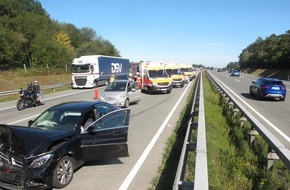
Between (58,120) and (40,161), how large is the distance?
1.89 metres

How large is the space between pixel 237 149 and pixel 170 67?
31350mm

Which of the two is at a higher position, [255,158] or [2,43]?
[2,43]

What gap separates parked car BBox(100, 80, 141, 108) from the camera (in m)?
18.7

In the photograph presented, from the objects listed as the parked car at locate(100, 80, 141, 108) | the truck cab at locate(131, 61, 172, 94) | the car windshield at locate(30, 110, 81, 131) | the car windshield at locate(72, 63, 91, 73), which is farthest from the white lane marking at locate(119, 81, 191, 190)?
the car windshield at locate(72, 63, 91, 73)

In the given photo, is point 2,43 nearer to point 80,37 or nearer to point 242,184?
point 242,184

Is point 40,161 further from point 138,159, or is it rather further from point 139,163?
point 138,159

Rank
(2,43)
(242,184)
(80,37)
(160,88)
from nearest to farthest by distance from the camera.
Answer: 1. (242,184)
2. (160,88)
3. (2,43)
4. (80,37)

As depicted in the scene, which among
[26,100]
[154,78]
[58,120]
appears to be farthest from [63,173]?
[154,78]

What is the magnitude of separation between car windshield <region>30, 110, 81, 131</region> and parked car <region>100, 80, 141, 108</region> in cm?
1042

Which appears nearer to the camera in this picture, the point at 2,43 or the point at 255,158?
the point at 255,158

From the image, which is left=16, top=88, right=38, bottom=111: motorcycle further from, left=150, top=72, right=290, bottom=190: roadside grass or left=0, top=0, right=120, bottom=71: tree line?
left=0, top=0, right=120, bottom=71: tree line

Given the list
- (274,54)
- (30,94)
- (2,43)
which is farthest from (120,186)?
(274,54)

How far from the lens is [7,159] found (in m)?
5.93

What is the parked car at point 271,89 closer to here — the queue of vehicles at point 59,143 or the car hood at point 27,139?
the queue of vehicles at point 59,143
